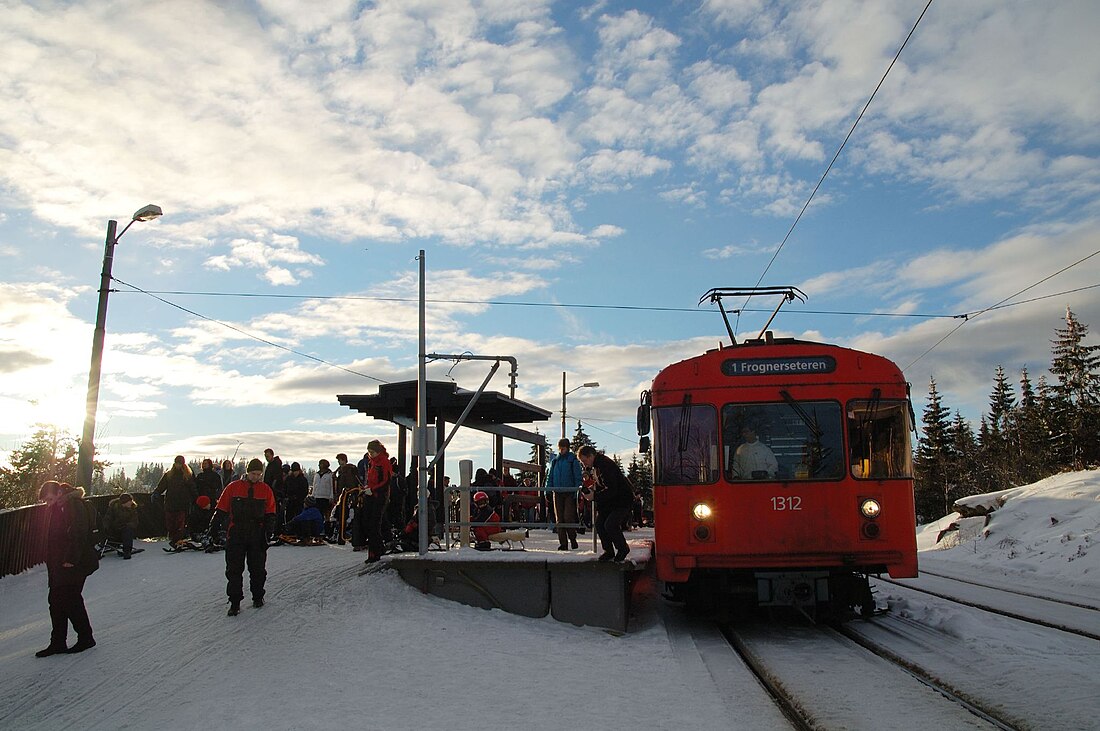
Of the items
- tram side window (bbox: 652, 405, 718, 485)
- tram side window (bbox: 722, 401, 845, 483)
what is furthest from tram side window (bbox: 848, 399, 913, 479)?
tram side window (bbox: 652, 405, 718, 485)

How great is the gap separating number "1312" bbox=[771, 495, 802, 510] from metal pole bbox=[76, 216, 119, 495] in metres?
10.9

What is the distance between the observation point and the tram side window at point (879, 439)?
31.6ft

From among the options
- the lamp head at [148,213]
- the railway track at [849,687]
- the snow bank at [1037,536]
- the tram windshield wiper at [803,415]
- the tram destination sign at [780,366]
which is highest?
the lamp head at [148,213]

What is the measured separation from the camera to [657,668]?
321 inches

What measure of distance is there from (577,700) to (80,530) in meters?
5.36

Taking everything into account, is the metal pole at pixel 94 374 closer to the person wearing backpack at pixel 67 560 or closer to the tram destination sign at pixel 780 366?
the person wearing backpack at pixel 67 560

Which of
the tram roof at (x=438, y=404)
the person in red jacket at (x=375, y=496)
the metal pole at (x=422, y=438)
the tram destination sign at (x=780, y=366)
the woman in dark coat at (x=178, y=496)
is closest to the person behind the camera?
the tram destination sign at (x=780, y=366)

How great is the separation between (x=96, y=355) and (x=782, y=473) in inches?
486

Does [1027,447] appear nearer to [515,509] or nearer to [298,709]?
[515,509]

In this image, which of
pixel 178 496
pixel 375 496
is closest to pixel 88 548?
pixel 375 496

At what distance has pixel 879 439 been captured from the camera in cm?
971

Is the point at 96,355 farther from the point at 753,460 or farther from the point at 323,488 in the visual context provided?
the point at 753,460

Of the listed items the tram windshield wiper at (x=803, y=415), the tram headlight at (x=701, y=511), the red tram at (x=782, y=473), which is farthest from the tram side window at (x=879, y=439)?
the tram headlight at (x=701, y=511)

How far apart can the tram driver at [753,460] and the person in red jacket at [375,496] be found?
4942 millimetres
